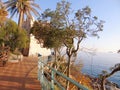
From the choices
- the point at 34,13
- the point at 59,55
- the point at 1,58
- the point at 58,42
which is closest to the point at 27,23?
the point at 34,13

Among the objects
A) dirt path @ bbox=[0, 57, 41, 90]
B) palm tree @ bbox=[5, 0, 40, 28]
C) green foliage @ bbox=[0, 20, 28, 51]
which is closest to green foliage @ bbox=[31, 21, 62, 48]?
green foliage @ bbox=[0, 20, 28, 51]

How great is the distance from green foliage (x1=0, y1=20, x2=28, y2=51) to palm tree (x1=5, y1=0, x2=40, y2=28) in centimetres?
531

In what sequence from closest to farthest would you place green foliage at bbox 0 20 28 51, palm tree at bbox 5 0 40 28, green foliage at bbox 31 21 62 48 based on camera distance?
green foliage at bbox 31 21 62 48 < green foliage at bbox 0 20 28 51 < palm tree at bbox 5 0 40 28

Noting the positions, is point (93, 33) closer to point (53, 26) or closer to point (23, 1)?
point (53, 26)

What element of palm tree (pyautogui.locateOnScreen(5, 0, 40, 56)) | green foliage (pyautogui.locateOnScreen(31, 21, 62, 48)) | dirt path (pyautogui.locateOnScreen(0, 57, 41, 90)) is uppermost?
palm tree (pyautogui.locateOnScreen(5, 0, 40, 56))

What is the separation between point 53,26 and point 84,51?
4.13m

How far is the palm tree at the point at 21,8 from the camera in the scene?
33094mm

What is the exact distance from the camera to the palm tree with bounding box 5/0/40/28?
109ft

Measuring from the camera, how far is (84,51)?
69.8ft

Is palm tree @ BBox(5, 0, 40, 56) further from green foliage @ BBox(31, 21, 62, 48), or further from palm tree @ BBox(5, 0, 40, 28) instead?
green foliage @ BBox(31, 21, 62, 48)

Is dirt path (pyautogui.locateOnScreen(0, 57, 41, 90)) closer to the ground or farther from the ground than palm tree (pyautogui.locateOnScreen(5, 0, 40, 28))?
closer to the ground

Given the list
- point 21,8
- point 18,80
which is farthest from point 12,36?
point 18,80

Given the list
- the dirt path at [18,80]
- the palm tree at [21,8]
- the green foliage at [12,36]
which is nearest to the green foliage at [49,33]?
the green foliage at [12,36]

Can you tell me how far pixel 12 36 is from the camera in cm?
2672
